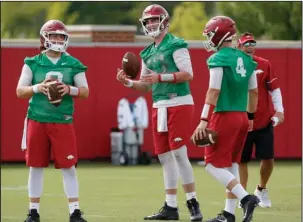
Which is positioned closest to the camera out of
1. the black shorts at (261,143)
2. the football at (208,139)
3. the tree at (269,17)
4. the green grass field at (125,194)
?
the football at (208,139)

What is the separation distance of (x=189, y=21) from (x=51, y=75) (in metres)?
30.4

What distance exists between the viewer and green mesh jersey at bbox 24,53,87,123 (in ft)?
35.1

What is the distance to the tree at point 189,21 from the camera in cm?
4021

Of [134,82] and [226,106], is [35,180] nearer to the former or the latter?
[134,82]

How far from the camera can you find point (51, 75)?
35.2ft

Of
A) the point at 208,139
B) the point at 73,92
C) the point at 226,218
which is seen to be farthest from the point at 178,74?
the point at 226,218

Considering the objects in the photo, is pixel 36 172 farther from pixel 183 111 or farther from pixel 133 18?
pixel 133 18

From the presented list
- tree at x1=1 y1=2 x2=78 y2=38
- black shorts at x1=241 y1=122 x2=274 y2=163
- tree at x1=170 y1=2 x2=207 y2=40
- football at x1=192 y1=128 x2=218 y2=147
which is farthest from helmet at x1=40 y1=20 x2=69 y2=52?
tree at x1=1 y1=2 x2=78 y2=38

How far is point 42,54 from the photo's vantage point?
35.5ft

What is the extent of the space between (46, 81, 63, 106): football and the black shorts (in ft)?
9.73

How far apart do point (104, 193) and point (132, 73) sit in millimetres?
3634

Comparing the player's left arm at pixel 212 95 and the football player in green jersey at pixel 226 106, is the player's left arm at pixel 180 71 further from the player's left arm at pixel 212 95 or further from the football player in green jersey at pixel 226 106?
the player's left arm at pixel 212 95

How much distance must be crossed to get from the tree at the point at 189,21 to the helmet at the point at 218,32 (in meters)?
28.5

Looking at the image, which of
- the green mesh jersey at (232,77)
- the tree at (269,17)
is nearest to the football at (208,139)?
the green mesh jersey at (232,77)
